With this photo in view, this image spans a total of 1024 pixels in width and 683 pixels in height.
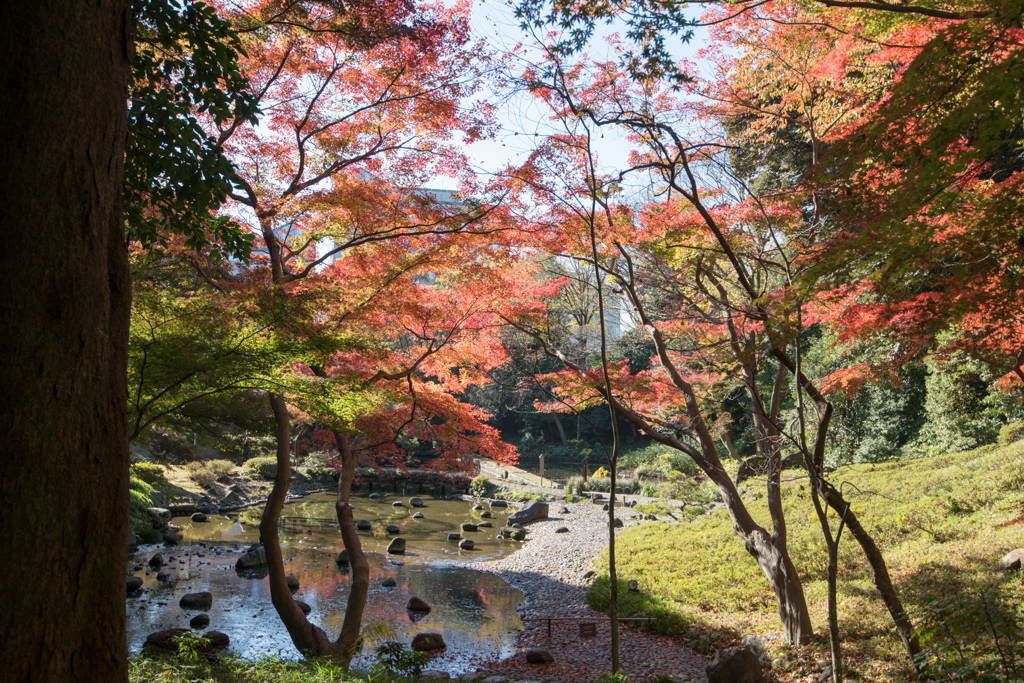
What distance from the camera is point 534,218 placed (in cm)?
718

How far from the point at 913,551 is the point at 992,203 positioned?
4.77 m

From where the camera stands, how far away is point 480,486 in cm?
1911

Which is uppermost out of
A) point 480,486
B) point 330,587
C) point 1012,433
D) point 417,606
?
point 1012,433

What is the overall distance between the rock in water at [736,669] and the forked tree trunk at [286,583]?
371 cm

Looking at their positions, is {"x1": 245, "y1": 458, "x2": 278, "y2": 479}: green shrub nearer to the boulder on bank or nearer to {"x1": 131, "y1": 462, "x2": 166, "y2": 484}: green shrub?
{"x1": 131, "y1": 462, "x2": 166, "y2": 484}: green shrub

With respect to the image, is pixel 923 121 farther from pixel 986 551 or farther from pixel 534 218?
pixel 986 551

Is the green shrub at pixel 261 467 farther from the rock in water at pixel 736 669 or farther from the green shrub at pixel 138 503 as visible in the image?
the rock in water at pixel 736 669

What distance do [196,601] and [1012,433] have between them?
14.3 metres

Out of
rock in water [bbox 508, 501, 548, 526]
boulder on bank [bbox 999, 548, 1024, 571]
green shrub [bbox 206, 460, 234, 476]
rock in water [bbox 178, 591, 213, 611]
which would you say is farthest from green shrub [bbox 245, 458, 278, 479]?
boulder on bank [bbox 999, 548, 1024, 571]

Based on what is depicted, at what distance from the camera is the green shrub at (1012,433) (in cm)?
1033

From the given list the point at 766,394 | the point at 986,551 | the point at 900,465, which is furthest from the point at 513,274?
the point at 766,394

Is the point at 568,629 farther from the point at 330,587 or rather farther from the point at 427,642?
the point at 330,587

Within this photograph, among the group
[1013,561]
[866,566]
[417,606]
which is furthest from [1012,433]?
[417,606]

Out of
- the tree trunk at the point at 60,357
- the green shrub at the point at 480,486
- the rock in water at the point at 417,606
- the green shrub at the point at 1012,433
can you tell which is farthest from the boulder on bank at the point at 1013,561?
the green shrub at the point at 480,486
